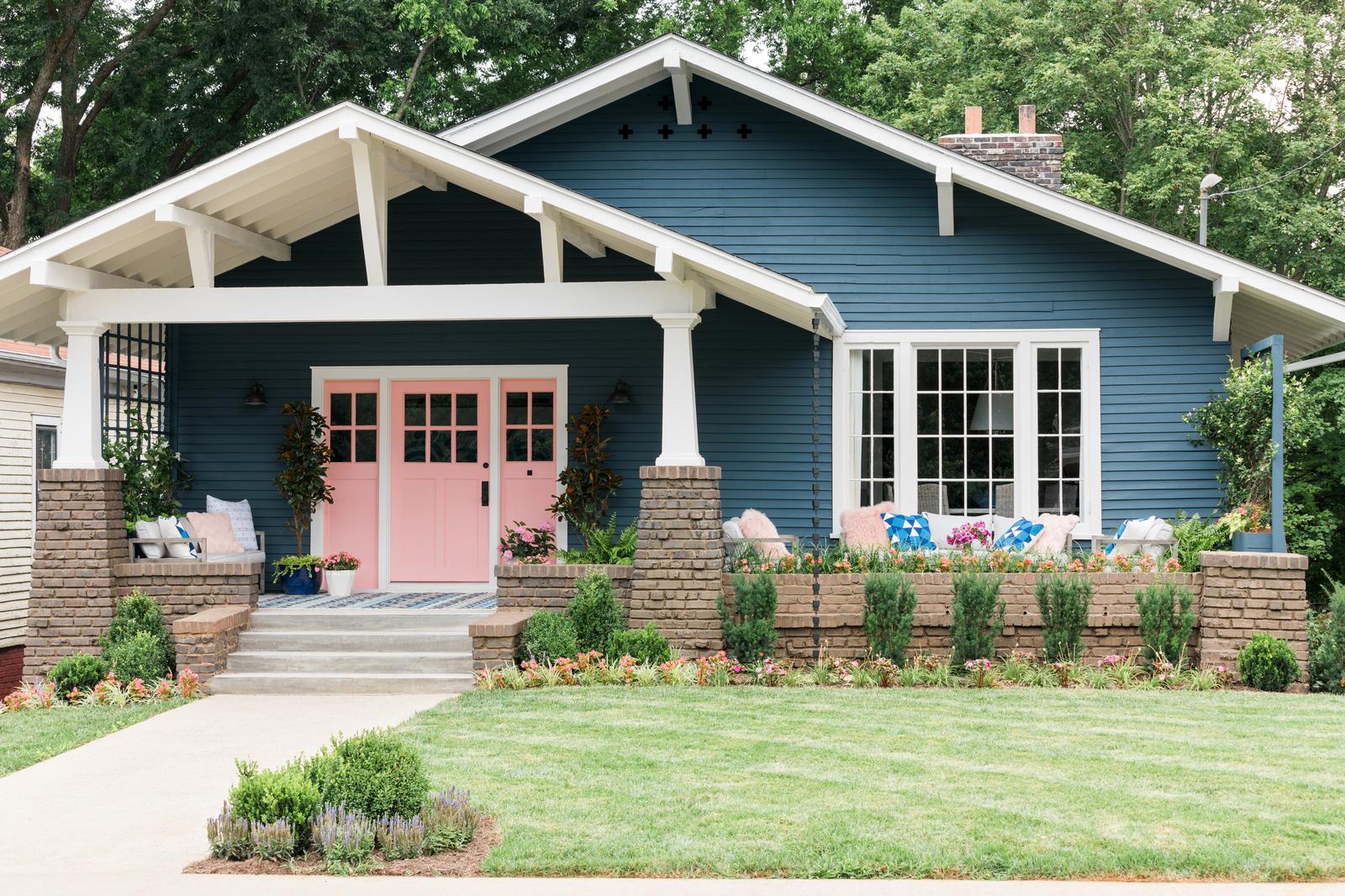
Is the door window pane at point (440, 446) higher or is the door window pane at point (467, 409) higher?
the door window pane at point (467, 409)

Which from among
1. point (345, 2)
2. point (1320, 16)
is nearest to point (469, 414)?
point (345, 2)

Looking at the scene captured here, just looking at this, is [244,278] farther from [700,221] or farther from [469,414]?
[700,221]

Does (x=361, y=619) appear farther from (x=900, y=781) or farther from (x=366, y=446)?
(x=900, y=781)

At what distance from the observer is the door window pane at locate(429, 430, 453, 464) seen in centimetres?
1174

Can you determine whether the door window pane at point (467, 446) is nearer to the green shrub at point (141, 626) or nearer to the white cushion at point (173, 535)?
the white cushion at point (173, 535)

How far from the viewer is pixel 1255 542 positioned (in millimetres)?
9602

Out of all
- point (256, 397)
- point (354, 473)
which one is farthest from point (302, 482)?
point (256, 397)

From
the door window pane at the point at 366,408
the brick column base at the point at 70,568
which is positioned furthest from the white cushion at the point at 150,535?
the door window pane at the point at 366,408

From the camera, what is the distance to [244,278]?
11.9 m

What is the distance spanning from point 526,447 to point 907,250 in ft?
12.7

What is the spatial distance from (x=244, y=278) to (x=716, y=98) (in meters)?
4.68

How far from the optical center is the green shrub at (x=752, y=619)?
9172 millimetres

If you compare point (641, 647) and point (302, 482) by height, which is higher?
point (302, 482)

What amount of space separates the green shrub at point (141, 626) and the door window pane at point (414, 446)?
2.88 m
